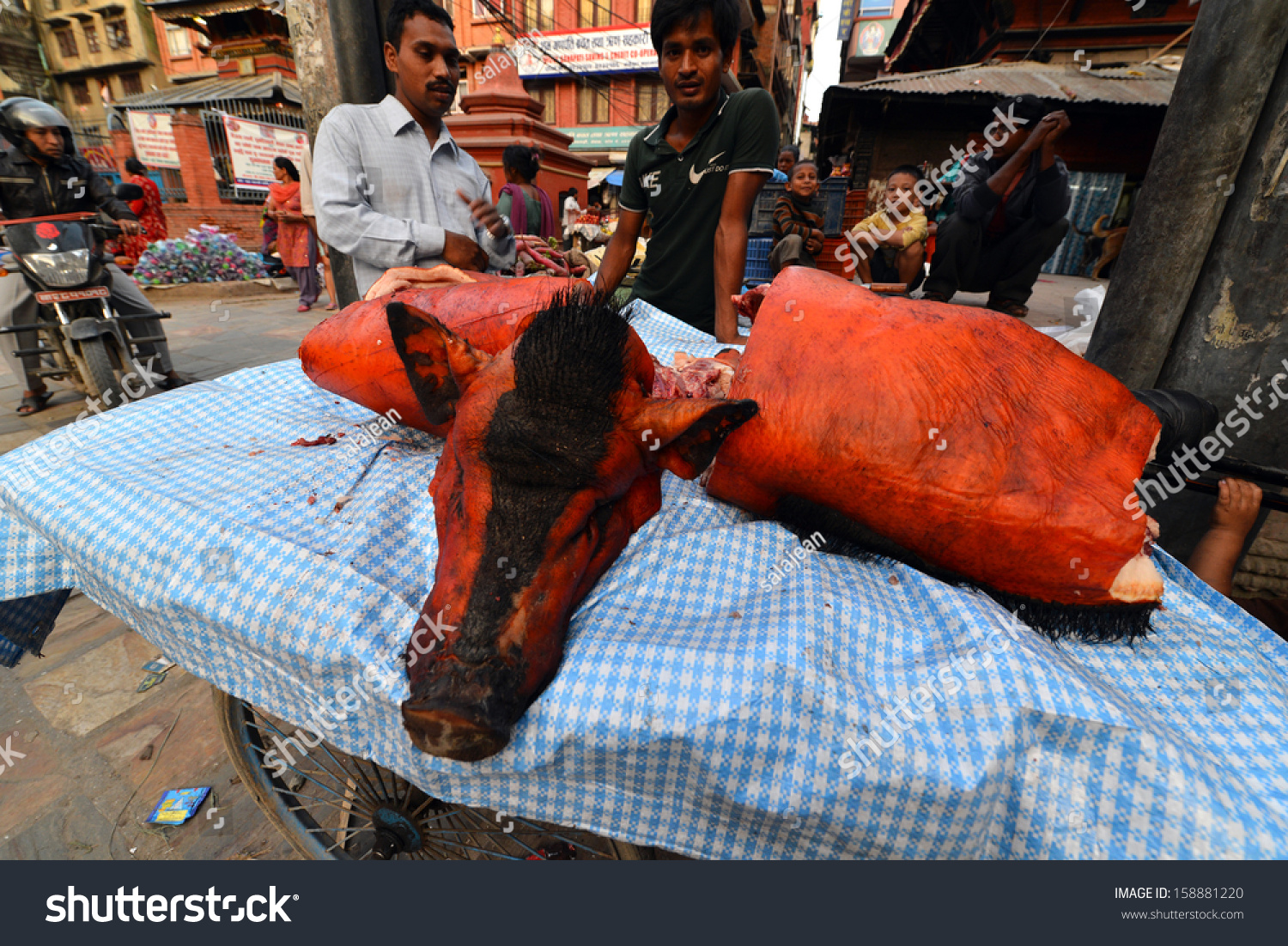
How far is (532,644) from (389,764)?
0.55 metres

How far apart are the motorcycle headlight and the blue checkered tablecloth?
4255 millimetres

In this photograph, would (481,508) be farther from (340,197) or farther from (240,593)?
(340,197)

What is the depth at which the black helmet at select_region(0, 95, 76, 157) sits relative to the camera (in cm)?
441

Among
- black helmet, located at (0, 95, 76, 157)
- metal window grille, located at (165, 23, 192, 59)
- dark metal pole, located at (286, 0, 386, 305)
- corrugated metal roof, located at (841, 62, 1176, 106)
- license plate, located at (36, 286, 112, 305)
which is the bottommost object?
license plate, located at (36, 286, 112, 305)

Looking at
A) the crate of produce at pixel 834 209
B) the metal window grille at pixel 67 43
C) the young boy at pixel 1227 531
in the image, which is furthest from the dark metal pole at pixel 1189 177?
the metal window grille at pixel 67 43

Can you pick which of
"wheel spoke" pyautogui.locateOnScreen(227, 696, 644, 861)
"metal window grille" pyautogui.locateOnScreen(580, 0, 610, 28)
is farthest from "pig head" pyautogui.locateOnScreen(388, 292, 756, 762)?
"metal window grille" pyautogui.locateOnScreen(580, 0, 610, 28)

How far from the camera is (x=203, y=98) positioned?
767 inches

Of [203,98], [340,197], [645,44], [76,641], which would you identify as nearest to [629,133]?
[645,44]

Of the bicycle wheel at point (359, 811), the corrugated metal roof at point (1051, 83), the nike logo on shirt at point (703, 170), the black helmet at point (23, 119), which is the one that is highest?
the corrugated metal roof at point (1051, 83)

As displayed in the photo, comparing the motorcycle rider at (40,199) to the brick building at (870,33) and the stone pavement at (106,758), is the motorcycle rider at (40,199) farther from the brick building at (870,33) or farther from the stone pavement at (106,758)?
the brick building at (870,33)

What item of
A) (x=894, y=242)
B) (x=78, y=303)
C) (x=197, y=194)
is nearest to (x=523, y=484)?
(x=894, y=242)

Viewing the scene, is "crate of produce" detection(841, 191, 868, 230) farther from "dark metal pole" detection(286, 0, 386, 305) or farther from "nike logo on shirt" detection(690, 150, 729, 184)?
"dark metal pole" detection(286, 0, 386, 305)

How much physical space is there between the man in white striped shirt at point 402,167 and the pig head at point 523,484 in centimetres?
166

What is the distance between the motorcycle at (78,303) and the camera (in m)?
4.46
